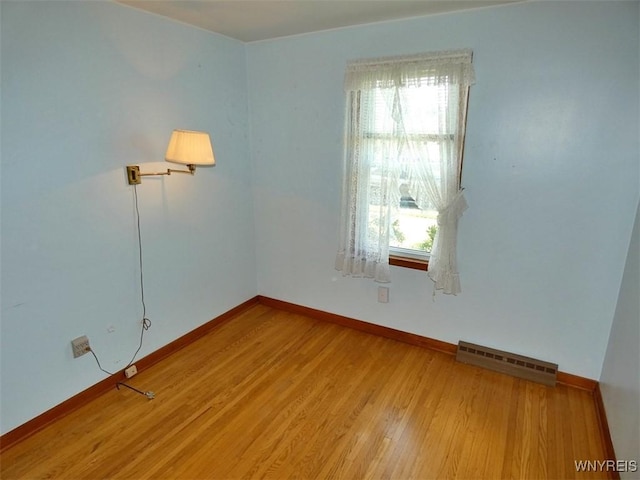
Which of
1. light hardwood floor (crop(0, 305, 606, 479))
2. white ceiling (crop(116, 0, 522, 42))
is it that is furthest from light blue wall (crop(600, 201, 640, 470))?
white ceiling (crop(116, 0, 522, 42))

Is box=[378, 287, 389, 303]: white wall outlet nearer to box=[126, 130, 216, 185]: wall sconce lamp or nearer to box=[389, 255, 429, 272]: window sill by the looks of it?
box=[389, 255, 429, 272]: window sill

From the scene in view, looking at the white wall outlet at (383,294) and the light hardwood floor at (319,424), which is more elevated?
the white wall outlet at (383,294)

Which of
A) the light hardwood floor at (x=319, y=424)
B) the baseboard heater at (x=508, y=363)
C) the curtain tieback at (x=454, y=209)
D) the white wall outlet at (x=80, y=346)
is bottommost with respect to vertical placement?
the light hardwood floor at (x=319, y=424)

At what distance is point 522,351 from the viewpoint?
8.14ft

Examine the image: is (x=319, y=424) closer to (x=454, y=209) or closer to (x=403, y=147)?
(x=454, y=209)

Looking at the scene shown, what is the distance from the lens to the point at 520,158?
2.22 meters

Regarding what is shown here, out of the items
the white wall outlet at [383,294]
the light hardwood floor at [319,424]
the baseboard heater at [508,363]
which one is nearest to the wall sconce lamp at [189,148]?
the light hardwood floor at [319,424]

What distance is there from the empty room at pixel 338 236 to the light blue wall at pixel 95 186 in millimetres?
12

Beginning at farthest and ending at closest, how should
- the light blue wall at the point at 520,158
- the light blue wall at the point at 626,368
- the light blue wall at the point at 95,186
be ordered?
the light blue wall at the point at 520,158 < the light blue wall at the point at 95,186 < the light blue wall at the point at 626,368

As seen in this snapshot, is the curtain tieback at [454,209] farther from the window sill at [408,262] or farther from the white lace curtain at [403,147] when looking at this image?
the window sill at [408,262]

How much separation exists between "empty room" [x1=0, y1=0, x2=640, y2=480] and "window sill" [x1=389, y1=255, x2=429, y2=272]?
0.05 feet

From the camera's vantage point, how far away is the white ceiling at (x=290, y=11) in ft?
6.80

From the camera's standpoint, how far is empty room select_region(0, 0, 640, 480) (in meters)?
1.85

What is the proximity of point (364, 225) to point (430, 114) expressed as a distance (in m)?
0.86
